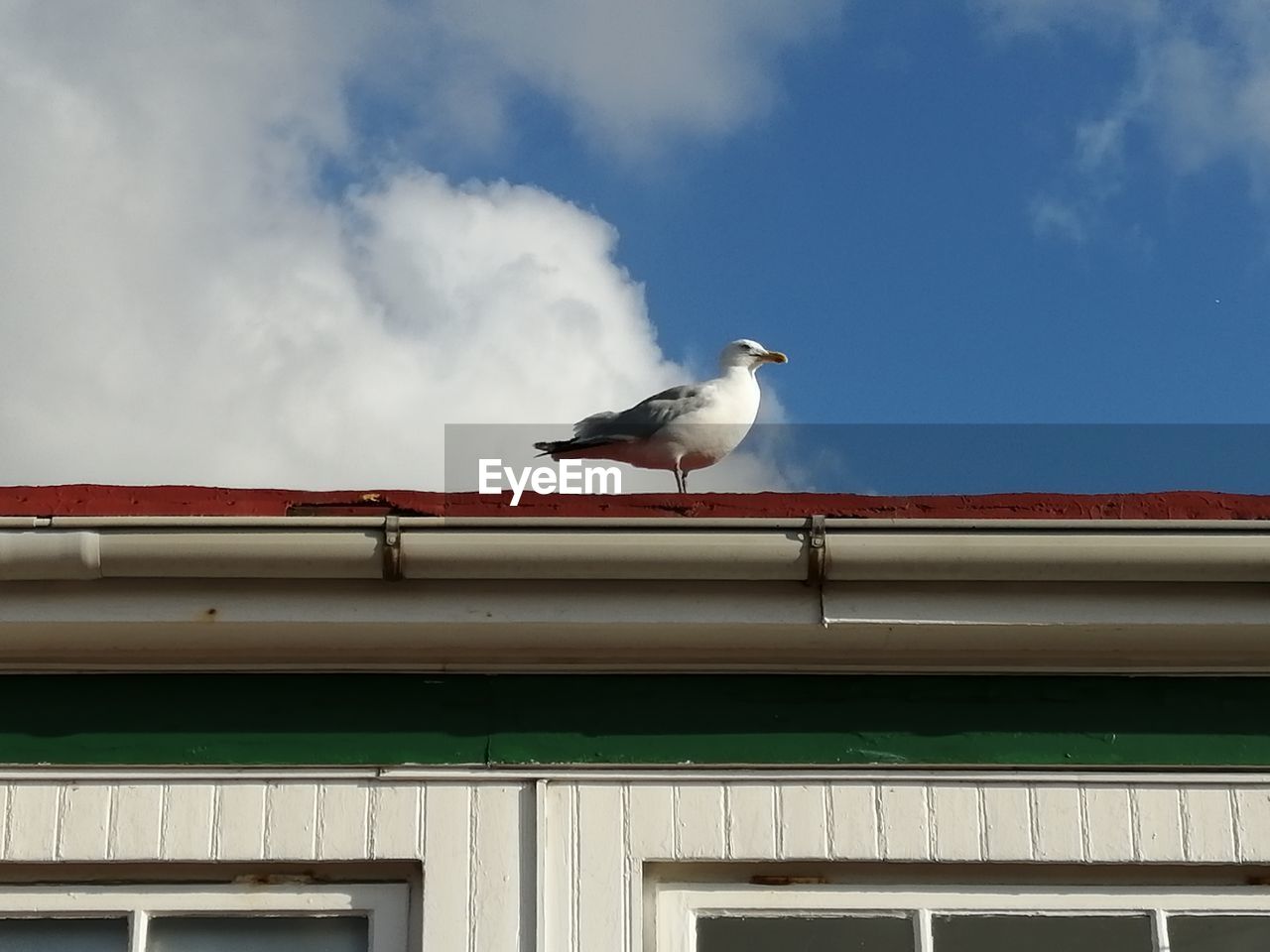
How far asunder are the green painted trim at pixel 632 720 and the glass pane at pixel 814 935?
33 centimetres

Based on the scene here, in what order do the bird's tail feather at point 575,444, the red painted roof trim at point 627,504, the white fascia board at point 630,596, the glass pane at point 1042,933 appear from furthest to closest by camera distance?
1. the bird's tail feather at point 575,444
2. the red painted roof trim at point 627,504
3. the white fascia board at point 630,596
4. the glass pane at point 1042,933

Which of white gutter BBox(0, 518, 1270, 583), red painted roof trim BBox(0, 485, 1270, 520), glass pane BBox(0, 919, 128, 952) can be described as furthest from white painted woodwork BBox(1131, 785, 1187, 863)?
glass pane BBox(0, 919, 128, 952)

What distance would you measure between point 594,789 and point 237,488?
130 centimetres

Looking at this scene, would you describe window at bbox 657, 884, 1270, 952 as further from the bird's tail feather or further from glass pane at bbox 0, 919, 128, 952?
the bird's tail feather

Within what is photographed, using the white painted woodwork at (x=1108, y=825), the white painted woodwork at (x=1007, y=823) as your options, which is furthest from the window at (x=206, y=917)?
the white painted woodwork at (x=1108, y=825)

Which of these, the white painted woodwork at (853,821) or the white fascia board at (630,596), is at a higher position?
the white fascia board at (630,596)

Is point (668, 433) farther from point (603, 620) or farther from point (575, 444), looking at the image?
point (603, 620)

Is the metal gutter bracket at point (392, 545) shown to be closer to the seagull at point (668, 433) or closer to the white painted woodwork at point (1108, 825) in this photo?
the white painted woodwork at point (1108, 825)

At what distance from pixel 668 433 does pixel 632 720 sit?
303cm

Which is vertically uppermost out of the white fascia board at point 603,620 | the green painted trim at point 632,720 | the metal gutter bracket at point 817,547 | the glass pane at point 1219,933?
the metal gutter bracket at point 817,547

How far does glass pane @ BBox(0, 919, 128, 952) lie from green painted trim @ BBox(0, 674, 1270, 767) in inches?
13.2

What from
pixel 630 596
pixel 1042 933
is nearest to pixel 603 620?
pixel 630 596

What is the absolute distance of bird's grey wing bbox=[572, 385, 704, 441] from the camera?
21.1 ft

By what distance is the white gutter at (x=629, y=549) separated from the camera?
3439 mm
